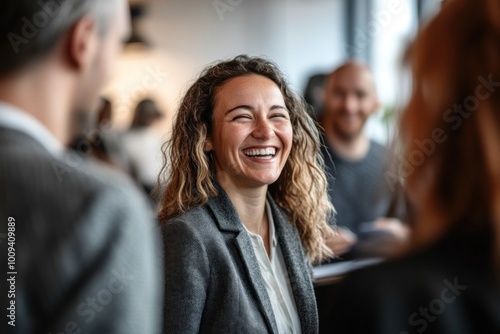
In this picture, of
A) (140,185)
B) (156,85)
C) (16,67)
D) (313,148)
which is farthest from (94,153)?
(16,67)

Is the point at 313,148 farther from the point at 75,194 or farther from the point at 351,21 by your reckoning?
the point at 351,21

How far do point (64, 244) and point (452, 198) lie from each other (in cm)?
50

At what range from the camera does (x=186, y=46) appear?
7480 mm

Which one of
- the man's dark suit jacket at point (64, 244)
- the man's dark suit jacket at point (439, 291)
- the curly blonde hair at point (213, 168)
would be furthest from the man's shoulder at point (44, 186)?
the curly blonde hair at point (213, 168)

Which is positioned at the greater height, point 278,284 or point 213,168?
point 213,168

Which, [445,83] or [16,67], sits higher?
[16,67]

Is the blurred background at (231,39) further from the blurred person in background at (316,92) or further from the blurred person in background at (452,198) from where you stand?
the blurred person in background at (452,198)

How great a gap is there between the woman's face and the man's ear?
40.8 inches

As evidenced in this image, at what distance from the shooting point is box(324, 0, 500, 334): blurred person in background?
0.99 m

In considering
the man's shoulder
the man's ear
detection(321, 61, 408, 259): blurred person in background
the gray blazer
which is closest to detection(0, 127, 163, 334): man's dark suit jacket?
the man's shoulder

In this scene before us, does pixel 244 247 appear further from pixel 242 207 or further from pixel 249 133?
pixel 249 133

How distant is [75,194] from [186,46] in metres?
6.77


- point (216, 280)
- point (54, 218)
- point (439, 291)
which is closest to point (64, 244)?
point (54, 218)

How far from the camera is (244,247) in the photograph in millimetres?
1847
